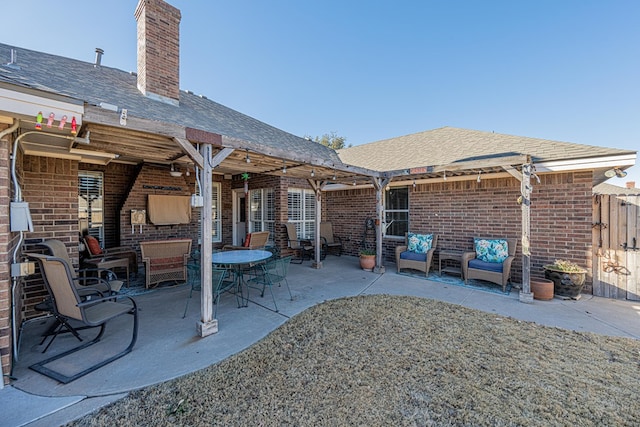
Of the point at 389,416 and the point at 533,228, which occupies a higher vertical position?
the point at 533,228

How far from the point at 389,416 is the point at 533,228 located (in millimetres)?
5992

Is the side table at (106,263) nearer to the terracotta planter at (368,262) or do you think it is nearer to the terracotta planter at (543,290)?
the terracotta planter at (368,262)

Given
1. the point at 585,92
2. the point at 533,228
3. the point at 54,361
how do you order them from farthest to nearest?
the point at 585,92
the point at 533,228
the point at 54,361

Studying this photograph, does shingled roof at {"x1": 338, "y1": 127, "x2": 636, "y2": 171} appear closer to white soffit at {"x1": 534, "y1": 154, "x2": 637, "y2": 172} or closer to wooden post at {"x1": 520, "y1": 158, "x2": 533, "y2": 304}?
white soffit at {"x1": 534, "y1": 154, "x2": 637, "y2": 172}

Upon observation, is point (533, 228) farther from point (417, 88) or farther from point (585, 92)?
point (417, 88)

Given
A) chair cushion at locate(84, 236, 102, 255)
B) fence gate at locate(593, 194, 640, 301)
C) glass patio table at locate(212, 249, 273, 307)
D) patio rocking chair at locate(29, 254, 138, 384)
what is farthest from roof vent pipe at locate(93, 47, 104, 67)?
fence gate at locate(593, 194, 640, 301)

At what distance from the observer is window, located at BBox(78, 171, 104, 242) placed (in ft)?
20.8

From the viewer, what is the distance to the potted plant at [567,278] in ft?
16.0

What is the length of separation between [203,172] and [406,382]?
345 cm

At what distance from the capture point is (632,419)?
206cm

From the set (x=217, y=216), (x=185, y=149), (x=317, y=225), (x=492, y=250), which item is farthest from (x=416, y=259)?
(x=217, y=216)

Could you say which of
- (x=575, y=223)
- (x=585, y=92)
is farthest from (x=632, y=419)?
(x=585, y=92)

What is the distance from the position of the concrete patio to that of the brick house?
0.58 meters

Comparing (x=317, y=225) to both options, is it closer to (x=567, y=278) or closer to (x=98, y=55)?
(x=567, y=278)
